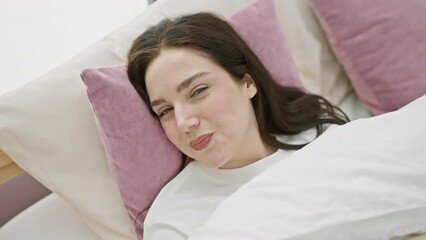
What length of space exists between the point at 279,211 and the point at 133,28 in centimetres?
63

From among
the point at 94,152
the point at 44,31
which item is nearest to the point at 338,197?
the point at 94,152

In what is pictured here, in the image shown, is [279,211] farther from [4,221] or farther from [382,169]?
[4,221]

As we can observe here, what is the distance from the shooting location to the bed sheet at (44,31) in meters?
1.41

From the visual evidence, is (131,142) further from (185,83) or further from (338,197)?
(338,197)

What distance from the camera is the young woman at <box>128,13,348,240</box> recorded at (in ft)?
3.60

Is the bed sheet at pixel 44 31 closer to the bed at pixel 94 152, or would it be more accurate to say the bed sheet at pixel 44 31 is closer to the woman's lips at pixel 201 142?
the bed at pixel 94 152

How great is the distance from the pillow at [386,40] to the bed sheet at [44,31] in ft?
2.09

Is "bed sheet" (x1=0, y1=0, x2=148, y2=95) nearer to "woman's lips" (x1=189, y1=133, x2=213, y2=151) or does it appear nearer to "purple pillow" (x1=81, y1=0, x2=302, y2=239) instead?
"purple pillow" (x1=81, y1=0, x2=302, y2=239)

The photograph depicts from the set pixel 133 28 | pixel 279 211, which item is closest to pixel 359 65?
pixel 133 28

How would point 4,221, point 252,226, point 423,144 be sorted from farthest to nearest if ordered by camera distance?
point 4,221 → point 423,144 → point 252,226

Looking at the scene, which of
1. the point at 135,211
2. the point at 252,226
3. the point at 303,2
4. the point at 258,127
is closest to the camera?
the point at 252,226

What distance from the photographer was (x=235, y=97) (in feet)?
3.81

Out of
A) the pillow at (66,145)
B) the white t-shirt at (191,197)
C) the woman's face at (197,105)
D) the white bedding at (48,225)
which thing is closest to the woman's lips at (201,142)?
the woman's face at (197,105)

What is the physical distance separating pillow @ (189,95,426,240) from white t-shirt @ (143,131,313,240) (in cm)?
17
